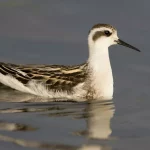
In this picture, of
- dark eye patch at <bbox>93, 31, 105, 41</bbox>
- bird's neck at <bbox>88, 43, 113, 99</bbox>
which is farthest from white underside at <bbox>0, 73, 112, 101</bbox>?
dark eye patch at <bbox>93, 31, 105, 41</bbox>

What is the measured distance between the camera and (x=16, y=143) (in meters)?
14.7

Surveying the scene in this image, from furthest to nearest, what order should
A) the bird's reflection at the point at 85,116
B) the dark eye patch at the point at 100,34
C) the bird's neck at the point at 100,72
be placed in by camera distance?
the dark eye patch at the point at 100,34 → the bird's neck at the point at 100,72 → the bird's reflection at the point at 85,116

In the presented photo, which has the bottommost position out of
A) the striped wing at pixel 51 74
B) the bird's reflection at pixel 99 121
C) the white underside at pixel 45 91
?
the bird's reflection at pixel 99 121

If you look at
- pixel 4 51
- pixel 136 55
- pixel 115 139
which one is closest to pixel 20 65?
pixel 4 51

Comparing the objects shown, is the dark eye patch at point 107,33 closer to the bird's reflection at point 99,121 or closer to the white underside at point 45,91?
the white underside at point 45,91

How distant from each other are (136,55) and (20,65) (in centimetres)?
Answer: 298

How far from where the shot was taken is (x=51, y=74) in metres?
18.5

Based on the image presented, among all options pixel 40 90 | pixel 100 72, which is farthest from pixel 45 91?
pixel 100 72

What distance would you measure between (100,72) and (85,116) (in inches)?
76.4

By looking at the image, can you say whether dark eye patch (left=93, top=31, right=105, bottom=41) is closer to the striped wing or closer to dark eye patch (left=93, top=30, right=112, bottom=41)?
dark eye patch (left=93, top=30, right=112, bottom=41)

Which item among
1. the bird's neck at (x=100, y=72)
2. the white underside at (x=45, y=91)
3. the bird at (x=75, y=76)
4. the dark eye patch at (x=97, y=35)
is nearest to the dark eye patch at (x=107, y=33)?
the bird at (x=75, y=76)

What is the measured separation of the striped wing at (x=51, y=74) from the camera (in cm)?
1830

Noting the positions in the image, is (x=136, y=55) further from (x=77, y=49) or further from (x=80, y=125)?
(x=80, y=125)

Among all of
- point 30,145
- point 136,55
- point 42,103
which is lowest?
point 30,145
